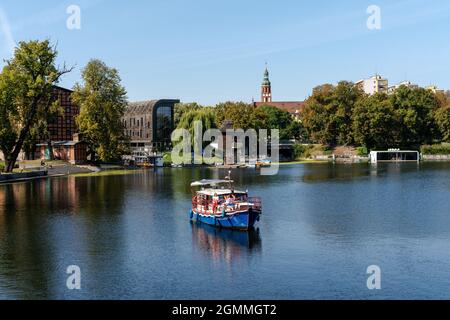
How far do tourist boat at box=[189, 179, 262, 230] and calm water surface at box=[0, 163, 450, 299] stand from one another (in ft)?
3.82

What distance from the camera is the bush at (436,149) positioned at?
593 ft

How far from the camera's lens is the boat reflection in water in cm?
4288

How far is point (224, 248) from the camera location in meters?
44.6

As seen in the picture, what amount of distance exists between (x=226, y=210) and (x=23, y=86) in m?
69.1

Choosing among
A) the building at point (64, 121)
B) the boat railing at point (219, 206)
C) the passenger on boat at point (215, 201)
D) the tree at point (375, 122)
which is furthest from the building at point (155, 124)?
the passenger on boat at point (215, 201)

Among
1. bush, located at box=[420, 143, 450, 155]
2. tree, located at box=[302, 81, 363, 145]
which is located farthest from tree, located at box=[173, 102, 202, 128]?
bush, located at box=[420, 143, 450, 155]

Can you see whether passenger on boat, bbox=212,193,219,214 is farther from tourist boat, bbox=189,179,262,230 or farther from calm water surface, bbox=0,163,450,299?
calm water surface, bbox=0,163,450,299

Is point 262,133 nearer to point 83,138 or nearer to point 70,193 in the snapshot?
point 83,138

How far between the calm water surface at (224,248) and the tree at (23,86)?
30.5 m

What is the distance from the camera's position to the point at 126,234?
50719 mm

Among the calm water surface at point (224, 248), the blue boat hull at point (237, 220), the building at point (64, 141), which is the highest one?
the building at point (64, 141)

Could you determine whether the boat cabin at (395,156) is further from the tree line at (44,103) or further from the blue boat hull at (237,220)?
the blue boat hull at (237,220)

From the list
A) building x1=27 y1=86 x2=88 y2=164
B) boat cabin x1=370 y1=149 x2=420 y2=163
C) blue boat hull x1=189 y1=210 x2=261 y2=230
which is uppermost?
building x1=27 y1=86 x2=88 y2=164
